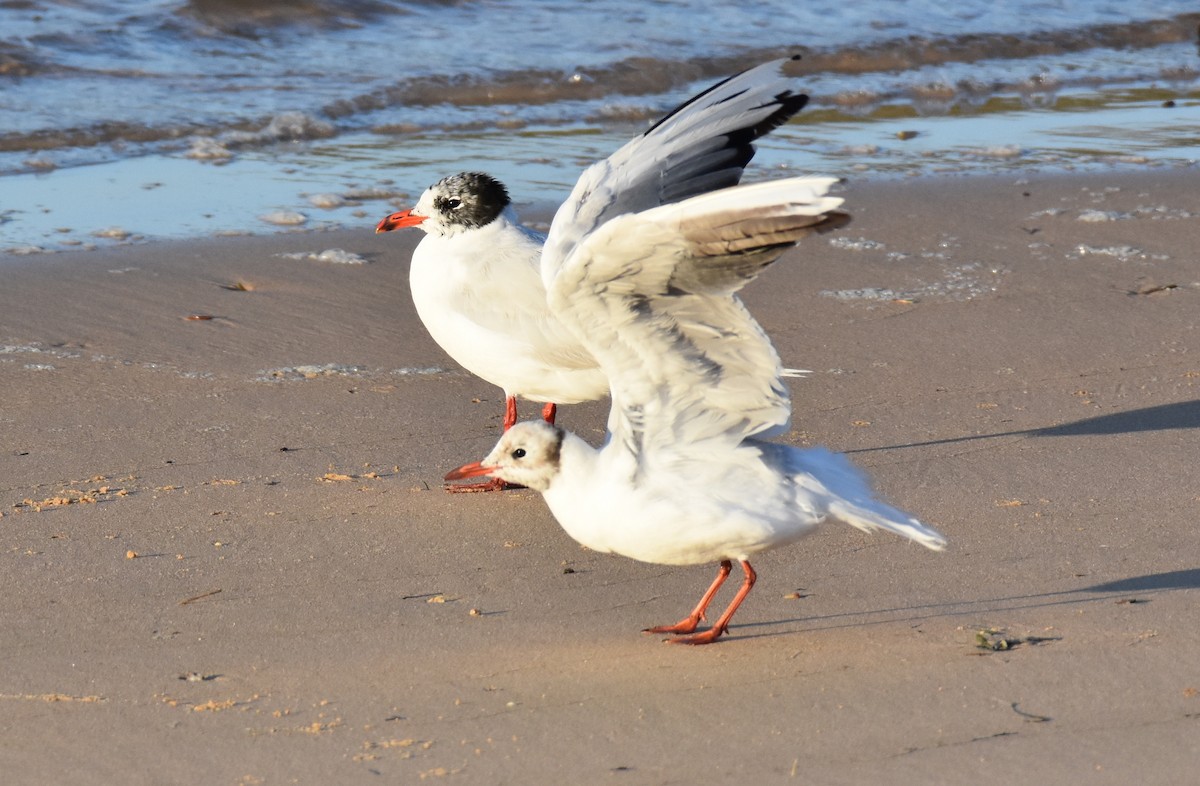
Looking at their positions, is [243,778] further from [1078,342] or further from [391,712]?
[1078,342]

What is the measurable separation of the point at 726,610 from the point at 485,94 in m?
8.52

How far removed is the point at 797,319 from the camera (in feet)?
22.3

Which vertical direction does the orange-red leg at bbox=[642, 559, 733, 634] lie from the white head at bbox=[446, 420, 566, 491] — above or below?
below

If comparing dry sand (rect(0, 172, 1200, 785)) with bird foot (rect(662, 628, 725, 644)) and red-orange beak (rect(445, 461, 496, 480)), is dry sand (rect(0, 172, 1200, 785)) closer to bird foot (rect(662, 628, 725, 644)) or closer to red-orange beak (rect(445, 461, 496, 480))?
bird foot (rect(662, 628, 725, 644))

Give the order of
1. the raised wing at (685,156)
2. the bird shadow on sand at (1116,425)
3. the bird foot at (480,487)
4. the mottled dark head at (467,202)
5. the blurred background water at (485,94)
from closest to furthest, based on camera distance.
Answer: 1. the raised wing at (685,156)
2. the bird foot at (480,487)
3. the bird shadow on sand at (1116,425)
4. the mottled dark head at (467,202)
5. the blurred background water at (485,94)

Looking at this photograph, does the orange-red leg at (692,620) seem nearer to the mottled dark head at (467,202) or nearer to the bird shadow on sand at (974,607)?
the bird shadow on sand at (974,607)

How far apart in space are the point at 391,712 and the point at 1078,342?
393cm

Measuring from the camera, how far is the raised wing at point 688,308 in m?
3.36

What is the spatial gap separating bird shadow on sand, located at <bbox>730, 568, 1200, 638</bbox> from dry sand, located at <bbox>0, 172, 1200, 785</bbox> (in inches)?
0.5

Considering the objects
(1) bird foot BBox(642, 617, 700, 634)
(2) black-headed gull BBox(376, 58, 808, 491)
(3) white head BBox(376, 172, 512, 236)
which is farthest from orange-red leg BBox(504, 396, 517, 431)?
(1) bird foot BBox(642, 617, 700, 634)

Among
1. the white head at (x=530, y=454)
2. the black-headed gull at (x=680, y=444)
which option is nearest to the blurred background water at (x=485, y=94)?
the white head at (x=530, y=454)

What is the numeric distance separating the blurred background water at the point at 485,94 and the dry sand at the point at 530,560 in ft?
5.78

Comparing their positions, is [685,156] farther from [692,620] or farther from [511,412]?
[692,620]

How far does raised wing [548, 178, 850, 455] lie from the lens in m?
3.36
